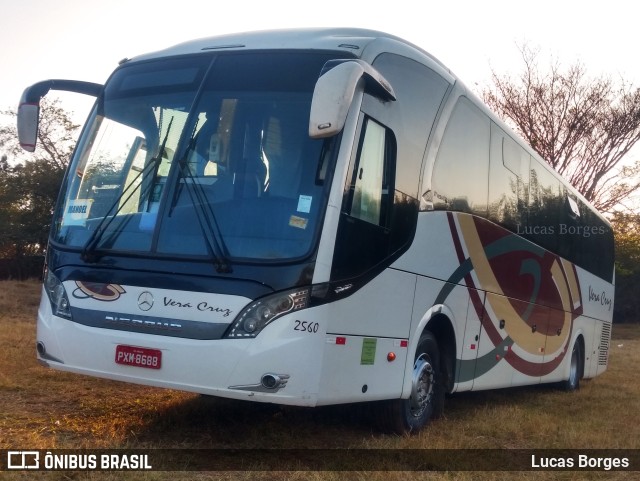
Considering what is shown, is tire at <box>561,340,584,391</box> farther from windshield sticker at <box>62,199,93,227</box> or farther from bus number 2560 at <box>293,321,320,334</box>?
windshield sticker at <box>62,199,93,227</box>

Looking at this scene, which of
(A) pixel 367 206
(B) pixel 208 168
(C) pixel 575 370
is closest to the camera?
(B) pixel 208 168

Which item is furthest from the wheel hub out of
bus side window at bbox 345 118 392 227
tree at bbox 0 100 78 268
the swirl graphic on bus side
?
tree at bbox 0 100 78 268

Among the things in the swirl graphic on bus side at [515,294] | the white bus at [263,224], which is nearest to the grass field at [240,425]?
the white bus at [263,224]

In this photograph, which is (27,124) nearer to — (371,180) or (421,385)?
(371,180)

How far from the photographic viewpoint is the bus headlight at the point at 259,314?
239 inches

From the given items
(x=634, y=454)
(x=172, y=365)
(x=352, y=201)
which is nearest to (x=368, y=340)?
(x=352, y=201)

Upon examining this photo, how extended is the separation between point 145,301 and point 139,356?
1.37 feet

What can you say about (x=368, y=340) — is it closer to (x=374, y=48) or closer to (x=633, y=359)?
(x=374, y=48)

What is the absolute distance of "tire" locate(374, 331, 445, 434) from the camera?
7698 mm

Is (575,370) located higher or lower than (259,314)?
lower

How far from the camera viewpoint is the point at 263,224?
6273 millimetres

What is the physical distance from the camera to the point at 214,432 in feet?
23.8

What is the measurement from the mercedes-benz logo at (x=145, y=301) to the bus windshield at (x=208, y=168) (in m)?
0.33

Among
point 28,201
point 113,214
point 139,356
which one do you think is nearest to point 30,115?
point 113,214
